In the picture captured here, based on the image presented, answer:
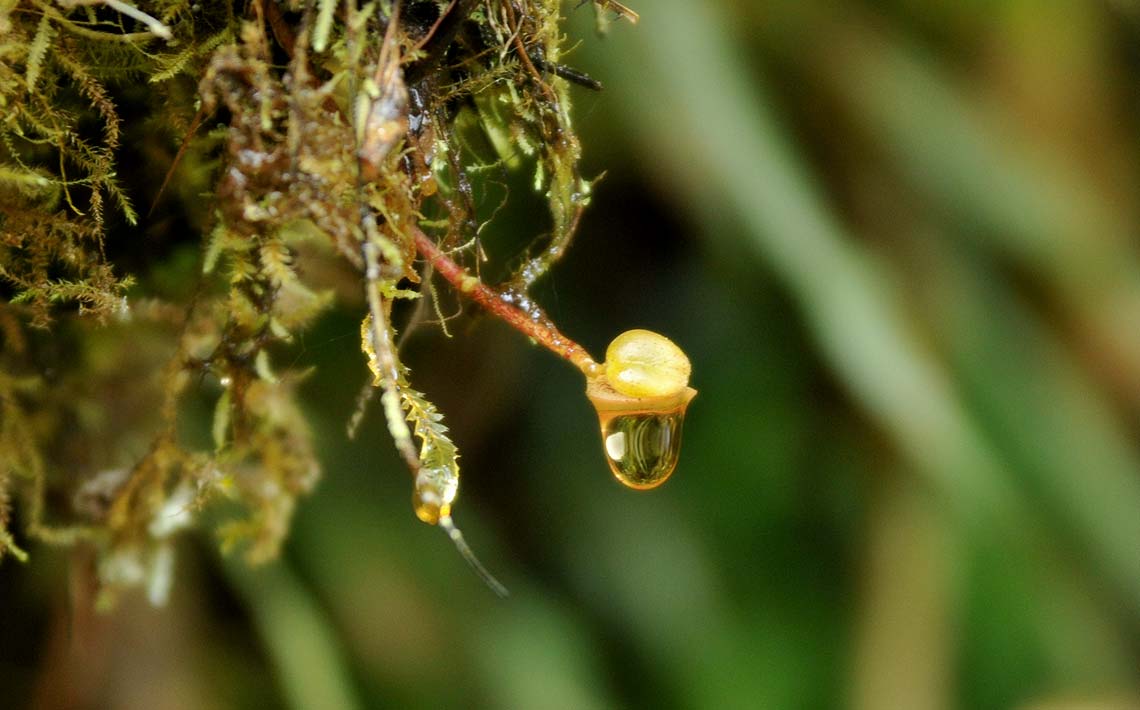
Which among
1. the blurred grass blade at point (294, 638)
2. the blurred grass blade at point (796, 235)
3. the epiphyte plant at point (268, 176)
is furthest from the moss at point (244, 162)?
the blurred grass blade at point (796, 235)

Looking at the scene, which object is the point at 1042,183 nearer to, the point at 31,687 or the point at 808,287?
the point at 808,287

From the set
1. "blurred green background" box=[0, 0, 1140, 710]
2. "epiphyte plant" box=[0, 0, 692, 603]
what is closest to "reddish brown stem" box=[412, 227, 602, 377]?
"epiphyte plant" box=[0, 0, 692, 603]

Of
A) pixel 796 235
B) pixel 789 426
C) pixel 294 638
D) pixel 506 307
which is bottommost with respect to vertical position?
pixel 294 638

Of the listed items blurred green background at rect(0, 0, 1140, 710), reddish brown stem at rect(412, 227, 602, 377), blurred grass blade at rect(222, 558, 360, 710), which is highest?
reddish brown stem at rect(412, 227, 602, 377)

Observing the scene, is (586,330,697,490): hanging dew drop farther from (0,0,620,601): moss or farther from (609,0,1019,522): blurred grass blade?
(609,0,1019,522): blurred grass blade

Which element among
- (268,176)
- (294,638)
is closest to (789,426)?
(294,638)

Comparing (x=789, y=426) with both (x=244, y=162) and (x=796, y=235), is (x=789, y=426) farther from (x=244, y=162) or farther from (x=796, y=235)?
(x=244, y=162)

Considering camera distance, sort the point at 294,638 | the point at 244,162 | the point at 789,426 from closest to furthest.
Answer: the point at 244,162 < the point at 294,638 < the point at 789,426
